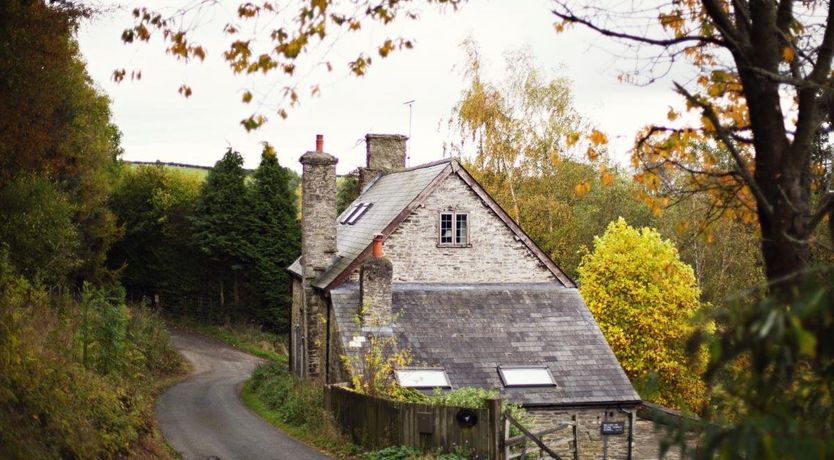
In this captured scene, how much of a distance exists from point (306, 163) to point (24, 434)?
1574cm

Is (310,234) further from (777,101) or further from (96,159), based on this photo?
(777,101)

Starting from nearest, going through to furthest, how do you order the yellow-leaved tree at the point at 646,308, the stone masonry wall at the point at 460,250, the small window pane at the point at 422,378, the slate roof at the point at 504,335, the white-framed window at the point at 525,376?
the small window pane at the point at 422,378 → the white-framed window at the point at 525,376 → the slate roof at the point at 504,335 → the stone masonry wall at the point at 460,250 → the yellow-leaved tree at the point at 646,308

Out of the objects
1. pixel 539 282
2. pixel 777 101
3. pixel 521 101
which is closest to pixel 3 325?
pixel 777 101

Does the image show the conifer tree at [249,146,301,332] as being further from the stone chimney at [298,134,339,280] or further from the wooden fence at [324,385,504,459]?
the wooden fence at [324,385,504,459]

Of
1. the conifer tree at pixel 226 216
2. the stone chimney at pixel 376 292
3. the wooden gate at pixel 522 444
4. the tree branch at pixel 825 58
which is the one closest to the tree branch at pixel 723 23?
the tree branch at pixel 825 58

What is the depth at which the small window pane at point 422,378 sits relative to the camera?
70.3 feet

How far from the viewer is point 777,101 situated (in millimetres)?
6258

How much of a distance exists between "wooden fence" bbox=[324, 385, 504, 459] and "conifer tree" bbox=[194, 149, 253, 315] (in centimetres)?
2717

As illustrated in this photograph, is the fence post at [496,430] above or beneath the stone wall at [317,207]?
beneath

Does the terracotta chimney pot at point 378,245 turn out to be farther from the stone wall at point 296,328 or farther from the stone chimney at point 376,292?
the stone wall at point 296,328

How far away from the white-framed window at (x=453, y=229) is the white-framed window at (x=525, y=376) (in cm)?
464

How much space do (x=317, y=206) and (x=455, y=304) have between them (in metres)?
5.01

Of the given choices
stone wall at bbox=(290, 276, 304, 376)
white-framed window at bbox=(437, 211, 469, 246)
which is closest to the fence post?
white-framed window at bbox=(437, 211, 469, 246)

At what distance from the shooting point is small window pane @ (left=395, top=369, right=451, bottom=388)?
21.4 meters
